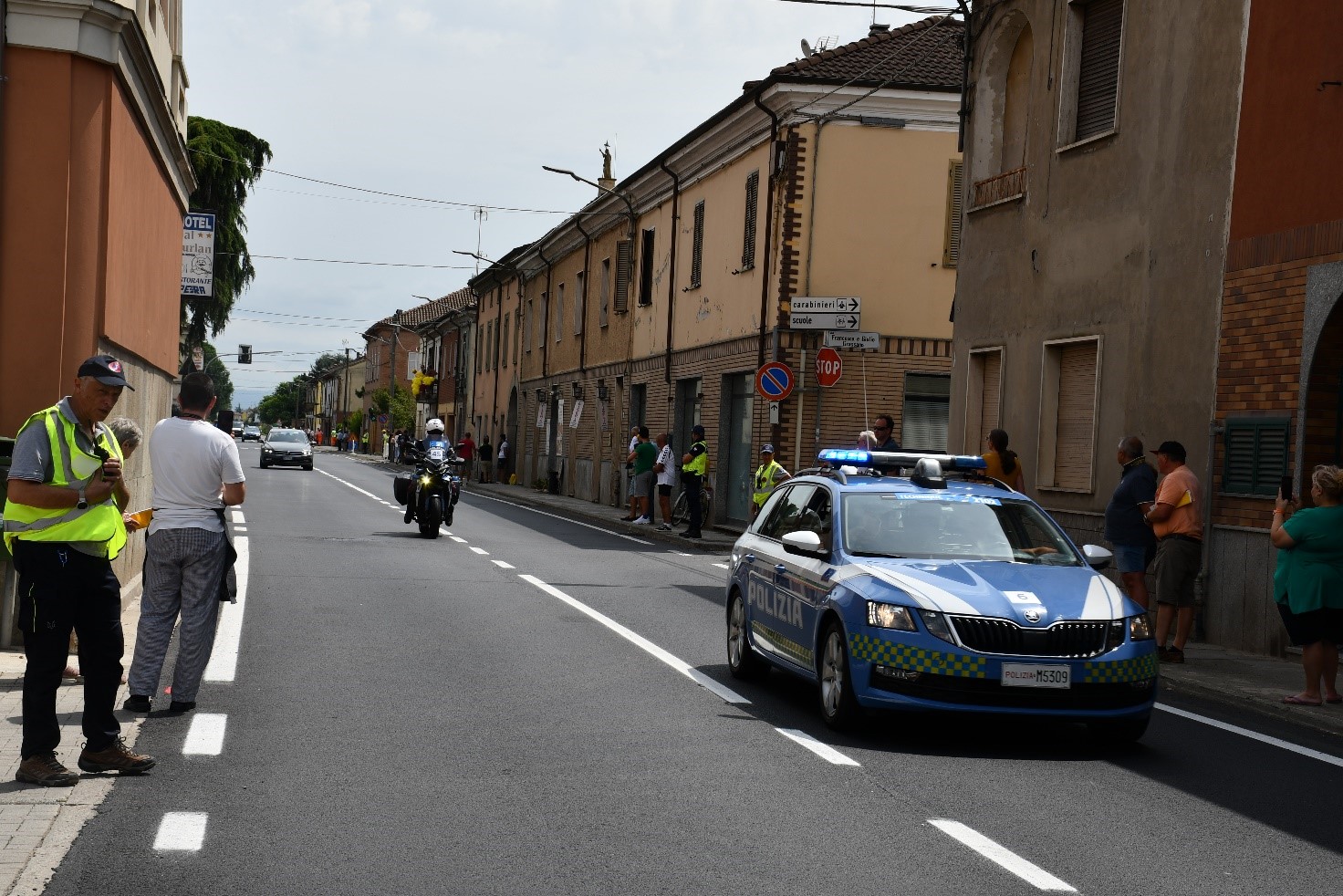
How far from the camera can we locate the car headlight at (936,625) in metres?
8.27

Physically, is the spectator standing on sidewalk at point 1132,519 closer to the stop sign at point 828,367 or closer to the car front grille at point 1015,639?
the car front grille at point 1015,639

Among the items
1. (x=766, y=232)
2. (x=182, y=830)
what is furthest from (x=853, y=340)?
(x=182, y=830)

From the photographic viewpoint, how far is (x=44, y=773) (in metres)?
6.61

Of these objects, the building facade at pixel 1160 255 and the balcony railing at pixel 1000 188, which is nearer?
the building facade at pixel 1160 255

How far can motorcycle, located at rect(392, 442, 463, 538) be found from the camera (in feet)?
78.0

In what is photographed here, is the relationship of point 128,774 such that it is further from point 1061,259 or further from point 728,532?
point 728,532

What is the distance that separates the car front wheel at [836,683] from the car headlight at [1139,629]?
1535 millimetres

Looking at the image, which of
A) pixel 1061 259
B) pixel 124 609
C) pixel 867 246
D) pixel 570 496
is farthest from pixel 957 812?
pixel 570 496

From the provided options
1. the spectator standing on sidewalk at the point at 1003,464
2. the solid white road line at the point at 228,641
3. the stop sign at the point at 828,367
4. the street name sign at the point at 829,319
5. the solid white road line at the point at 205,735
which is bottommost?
the solid white road line at the point at 228,641

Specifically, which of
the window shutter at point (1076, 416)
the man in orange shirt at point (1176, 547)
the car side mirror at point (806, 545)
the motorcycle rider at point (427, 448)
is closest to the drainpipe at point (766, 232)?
the motorcycle rider at point (427, 448)

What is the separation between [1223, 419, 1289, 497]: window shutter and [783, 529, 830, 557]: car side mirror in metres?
6.09

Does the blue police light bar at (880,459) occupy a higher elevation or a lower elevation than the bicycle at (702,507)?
higher

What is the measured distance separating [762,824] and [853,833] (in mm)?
367

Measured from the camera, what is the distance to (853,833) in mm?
6273
